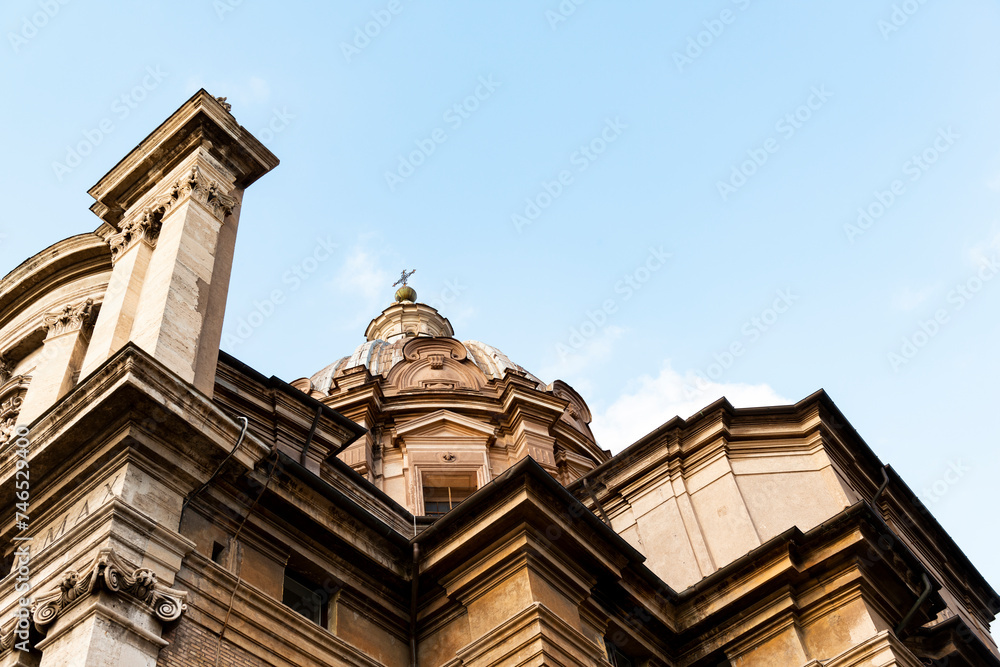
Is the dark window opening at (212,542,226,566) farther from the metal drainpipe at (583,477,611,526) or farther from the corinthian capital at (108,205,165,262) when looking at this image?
the metal drainpipe at (583,477,611,526)

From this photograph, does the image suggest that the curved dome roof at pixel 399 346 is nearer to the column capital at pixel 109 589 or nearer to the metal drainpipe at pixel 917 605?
the metal drainpipe at pixel 917 605

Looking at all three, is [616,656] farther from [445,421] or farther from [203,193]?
[445,421]

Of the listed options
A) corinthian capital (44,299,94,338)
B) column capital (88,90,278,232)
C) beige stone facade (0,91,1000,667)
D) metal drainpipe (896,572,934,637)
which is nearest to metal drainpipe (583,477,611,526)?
beige stone facade (0,91,1000,667)

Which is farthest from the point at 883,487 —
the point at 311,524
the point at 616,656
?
the point at 311,524

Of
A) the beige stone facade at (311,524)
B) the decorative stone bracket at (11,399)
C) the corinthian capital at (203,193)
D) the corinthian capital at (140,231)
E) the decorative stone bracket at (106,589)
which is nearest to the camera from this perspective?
the decorative stone bracket at (106,589)

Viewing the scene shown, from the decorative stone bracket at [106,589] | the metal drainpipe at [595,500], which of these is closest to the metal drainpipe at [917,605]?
the metal drainpipe at [595,500]

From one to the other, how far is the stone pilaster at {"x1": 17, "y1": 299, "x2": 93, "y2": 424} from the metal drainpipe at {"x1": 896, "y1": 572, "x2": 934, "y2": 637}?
534 inches

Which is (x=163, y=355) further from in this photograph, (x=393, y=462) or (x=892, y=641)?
(x=393, y=462)

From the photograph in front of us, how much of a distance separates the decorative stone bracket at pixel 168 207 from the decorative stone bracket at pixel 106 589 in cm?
775

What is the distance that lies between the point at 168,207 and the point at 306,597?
24.2 ft

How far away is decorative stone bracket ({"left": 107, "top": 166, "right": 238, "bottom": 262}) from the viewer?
58.9 ft

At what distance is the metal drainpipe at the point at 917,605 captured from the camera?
16844 mm

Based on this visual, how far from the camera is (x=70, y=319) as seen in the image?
63.7 ft

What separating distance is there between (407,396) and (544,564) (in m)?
20.6
